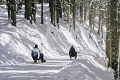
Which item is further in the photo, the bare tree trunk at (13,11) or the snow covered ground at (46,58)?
the bare tree trunk at (13,11)

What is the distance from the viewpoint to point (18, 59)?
21.5 metres

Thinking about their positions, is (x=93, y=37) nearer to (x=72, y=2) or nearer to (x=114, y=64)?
(x=72, y=2)

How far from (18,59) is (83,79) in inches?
412

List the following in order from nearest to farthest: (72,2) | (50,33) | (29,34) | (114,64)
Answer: (114,64) < (29,34) < (50,33) < (72,2)

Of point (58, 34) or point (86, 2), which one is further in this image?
point (86, 2)

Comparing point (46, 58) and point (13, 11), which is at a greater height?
point (13, 11)

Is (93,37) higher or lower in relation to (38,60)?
lower

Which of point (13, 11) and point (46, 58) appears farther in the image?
point (13, 11)

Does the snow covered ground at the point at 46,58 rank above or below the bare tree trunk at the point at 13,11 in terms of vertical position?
below

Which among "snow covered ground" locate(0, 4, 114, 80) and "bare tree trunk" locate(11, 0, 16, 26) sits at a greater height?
"bare tree trunk" locate(11, 0, 16, 26)

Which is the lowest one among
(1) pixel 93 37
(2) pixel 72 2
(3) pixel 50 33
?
(1) pixel 93 37

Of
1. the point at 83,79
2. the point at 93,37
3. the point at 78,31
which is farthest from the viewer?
the point at 93,37

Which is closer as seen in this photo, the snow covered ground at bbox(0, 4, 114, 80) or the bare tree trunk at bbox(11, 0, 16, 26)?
the snow covered ground at bbox(0, 4, 114, 80)

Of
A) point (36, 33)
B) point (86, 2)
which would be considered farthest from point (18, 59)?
point (86, 2)
